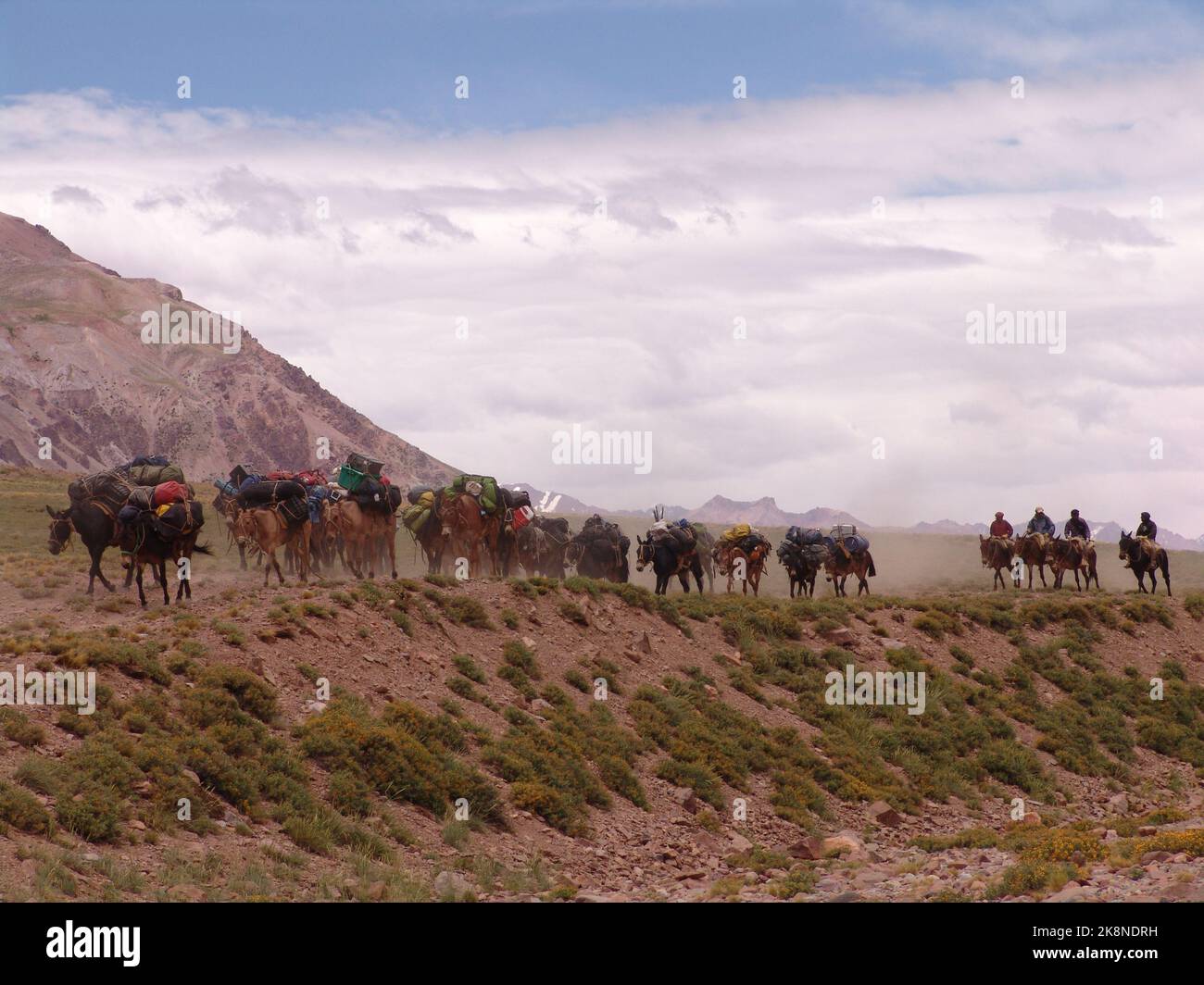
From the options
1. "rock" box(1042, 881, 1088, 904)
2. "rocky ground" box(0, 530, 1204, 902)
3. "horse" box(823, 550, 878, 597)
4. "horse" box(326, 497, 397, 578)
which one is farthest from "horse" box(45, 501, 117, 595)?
"horse" box(823, 550, 878, 597)

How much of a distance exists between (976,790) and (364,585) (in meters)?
13.6

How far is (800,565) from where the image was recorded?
44656 mm

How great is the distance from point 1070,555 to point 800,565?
1138 centimetres

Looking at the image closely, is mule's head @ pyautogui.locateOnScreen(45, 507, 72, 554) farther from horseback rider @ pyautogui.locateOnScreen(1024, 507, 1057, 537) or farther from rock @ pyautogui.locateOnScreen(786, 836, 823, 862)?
horseback rider @ pyautogui.locateOnScreen(1024, 507, 1057, 537)

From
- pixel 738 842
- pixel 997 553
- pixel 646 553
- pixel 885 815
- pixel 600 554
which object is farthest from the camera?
pixel 997 553

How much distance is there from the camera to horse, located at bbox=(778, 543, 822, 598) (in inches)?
1753

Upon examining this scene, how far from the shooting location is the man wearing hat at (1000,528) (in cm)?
5116

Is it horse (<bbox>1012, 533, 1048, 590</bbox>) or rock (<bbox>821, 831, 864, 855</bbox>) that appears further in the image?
horse (<bbox>1012, 533, 1048, 590</bbox>)

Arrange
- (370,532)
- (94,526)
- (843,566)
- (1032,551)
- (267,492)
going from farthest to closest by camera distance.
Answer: (1032,551), (843,566), (370,532), (94,526), (267,492)

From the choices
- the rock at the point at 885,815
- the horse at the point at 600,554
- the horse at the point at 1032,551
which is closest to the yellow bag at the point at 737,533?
the horse at the point at 600,554

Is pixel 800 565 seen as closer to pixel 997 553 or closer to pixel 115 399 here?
pixel 997 553

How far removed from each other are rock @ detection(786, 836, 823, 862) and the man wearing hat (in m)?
32.5

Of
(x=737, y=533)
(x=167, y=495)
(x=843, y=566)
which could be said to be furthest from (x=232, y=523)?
(x=843, y=566)
